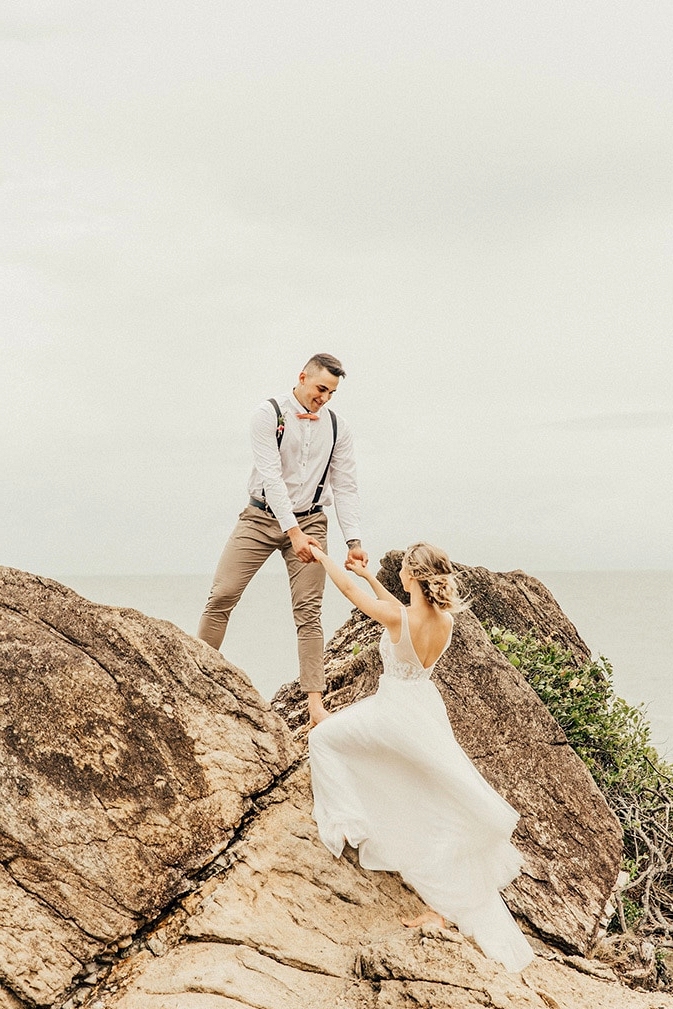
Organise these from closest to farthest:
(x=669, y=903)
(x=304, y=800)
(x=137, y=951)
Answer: (x=137, y=951), (x=304, y=800), (x=669, y=903)

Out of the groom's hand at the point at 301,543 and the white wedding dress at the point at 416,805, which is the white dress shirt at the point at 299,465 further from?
the white wedding dress at the point at 416,805

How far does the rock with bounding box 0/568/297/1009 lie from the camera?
671cm

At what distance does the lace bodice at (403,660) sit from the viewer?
289 inches

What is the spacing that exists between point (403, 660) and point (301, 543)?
61.6 inches

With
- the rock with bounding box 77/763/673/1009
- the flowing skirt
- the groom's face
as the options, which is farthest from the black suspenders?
the rock with bounding box 77/763/673/1009

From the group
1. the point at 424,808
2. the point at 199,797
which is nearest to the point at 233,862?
the point at 199,797

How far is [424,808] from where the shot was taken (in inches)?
294

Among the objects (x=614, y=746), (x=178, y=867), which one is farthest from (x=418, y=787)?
(x=614, y=746)

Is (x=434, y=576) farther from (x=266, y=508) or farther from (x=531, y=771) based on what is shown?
(x=531, y=771)

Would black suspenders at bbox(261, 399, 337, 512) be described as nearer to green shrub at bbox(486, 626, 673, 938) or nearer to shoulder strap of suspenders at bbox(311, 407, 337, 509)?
shoulder strap of suspenders at bbox(311, 407, 337, 509)

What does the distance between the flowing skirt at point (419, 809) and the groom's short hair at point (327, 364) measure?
8.72 feet

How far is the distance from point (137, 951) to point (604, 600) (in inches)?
4921

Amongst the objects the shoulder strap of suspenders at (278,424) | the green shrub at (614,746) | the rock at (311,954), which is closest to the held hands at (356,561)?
the shoulder strap of suspenders at (278,424)

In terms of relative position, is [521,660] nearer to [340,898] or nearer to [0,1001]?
[340,898]
